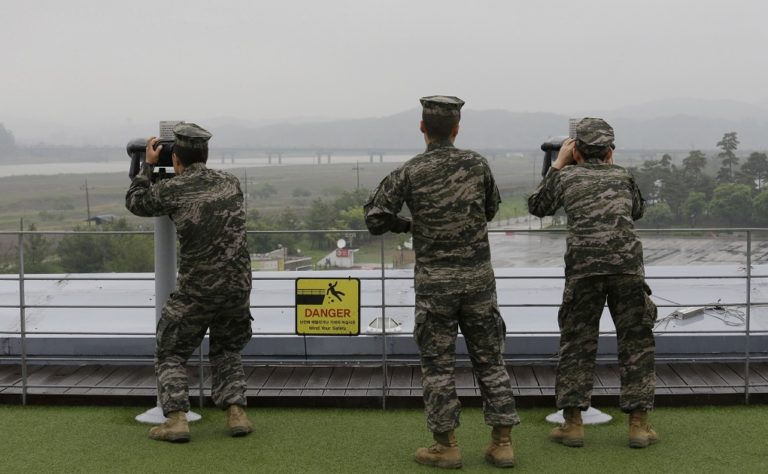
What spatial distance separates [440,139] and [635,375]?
1275 millimetres

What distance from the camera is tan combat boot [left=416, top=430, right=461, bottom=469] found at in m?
3.15

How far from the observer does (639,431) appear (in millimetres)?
3387

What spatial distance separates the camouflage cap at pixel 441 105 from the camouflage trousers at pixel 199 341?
115 cm

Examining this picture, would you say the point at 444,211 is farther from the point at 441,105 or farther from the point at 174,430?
the point at 174,430

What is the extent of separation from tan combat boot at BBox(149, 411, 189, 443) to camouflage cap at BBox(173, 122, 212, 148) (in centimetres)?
114

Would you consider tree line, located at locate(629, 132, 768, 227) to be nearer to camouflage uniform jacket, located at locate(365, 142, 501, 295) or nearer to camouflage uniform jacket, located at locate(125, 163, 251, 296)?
camouflage uniform jacket, located at locate(365, 142, 501, 295)

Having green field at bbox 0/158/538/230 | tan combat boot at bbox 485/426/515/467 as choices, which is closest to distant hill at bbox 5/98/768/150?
green field at bbox 0/158/538/230

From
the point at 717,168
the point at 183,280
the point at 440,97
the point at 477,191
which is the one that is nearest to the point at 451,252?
the point at 477,191

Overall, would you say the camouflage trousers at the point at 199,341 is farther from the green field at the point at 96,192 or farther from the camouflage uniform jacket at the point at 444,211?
the green field at the point at 96,192

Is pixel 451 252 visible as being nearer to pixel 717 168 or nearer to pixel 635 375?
pixel 635 375

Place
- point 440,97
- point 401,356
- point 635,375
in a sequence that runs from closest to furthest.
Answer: point 440,97 → point 635,375 → point 401,356

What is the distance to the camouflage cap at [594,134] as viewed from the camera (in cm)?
332

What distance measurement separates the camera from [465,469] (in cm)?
316

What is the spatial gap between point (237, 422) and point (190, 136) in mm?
1257
